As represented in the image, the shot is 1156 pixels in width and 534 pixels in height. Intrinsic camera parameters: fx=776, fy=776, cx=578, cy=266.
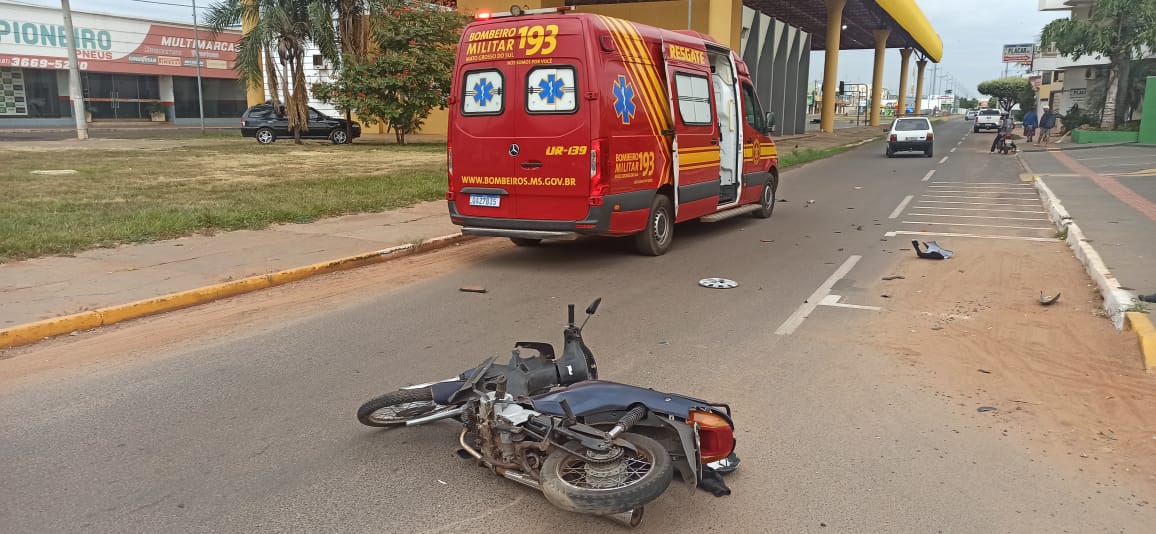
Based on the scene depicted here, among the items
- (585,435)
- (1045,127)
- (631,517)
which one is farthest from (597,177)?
(1045,127)

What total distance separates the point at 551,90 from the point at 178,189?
912 cm

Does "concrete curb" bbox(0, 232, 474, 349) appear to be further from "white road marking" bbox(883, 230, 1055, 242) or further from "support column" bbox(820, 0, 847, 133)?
"support column" bbox(820, 0, 847, 133)

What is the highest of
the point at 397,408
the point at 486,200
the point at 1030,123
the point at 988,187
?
the point at 1030,123

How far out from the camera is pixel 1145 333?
5.71m

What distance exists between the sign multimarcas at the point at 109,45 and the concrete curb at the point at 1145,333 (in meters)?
39.4

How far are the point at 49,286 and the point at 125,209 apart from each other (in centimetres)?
477

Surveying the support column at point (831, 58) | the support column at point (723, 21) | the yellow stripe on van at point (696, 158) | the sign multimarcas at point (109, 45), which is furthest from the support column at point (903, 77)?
the yellow stripe on van at point (696, 158)

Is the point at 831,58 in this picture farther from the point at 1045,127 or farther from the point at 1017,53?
the point at 1017,53

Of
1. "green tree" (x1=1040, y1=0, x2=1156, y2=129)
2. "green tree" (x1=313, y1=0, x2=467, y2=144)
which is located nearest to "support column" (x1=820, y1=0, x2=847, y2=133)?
"green tree" (x1=1040, y1=0, x2=1156, y2=129)

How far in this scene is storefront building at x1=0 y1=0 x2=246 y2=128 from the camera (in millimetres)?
38688

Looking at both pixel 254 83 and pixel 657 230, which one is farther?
pixel 254 83

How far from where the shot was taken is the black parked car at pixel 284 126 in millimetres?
30672

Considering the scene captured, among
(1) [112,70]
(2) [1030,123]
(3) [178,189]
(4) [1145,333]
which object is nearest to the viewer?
(4) [1145,333]

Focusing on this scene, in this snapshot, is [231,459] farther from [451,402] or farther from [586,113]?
[586,113]
